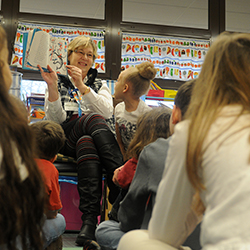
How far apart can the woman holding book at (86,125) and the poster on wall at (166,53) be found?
57.1 inches

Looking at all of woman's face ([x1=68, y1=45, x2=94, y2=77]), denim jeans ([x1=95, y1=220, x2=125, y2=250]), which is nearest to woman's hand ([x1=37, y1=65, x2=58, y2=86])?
woman's face ([x1=68, y1=45, x2=94, y2=77])

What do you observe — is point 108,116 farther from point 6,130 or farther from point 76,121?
point 6,130

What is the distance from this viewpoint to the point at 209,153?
A: 0.59 metres

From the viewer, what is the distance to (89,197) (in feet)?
5.55

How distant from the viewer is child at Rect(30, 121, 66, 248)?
134 centimetres

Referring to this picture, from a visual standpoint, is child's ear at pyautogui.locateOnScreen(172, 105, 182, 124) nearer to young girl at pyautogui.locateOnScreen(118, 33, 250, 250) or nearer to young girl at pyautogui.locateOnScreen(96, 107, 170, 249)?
young girl at pyautogui.locateOnScreen(96, 107, 170, 249)

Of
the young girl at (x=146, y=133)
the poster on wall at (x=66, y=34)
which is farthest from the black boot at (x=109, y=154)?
the poster on wall at (x=66, y=34)

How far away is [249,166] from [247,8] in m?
4.33

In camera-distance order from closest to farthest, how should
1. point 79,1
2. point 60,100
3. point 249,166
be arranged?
1. point 249,166
2. point 60,100
3. point 79,1

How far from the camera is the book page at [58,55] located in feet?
6.85

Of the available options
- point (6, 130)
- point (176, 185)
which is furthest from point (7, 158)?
point (176, 185)

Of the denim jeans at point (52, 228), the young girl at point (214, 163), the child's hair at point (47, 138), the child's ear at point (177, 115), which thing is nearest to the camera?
the young girl at point (214, 163)

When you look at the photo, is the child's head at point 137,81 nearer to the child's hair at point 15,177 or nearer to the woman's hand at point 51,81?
the woman's hand at point 51,81

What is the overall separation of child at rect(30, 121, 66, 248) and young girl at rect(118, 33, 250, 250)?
652 millimetres
